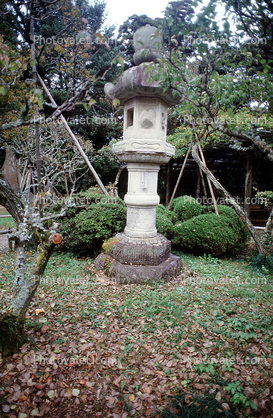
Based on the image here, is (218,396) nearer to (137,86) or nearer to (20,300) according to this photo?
(20,300)

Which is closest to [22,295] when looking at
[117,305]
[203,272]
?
[117,305]

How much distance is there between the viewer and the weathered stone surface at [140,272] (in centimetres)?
453

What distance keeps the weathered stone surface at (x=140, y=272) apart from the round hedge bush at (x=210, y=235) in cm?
135

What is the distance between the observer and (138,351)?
9.60 feet

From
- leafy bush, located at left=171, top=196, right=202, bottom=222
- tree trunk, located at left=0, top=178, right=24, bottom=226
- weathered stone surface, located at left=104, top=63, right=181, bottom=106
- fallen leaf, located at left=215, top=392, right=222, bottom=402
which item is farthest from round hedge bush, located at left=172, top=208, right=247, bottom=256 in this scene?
tree trunk, located at left=0, top=178, right=24, bottom=226

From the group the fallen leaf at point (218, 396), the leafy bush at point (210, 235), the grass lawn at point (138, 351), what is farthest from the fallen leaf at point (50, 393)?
the leafy bush at point (210, 235)

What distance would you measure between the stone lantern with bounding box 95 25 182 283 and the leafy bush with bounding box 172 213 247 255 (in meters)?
1.21

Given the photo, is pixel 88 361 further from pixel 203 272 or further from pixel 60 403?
pixel 203 272

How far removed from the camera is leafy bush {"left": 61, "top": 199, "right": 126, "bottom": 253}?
5.72 m

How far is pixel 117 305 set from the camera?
3830mm

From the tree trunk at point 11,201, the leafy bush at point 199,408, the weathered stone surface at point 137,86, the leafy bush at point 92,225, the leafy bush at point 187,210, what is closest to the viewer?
the leafy bush at point 199,408

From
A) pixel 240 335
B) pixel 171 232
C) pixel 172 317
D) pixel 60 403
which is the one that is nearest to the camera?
pixel 60 403

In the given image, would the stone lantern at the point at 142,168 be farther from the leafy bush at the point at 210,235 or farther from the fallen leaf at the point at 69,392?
the fallen leaf at the point at 69,392

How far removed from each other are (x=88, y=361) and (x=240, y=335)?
67.6 inches
